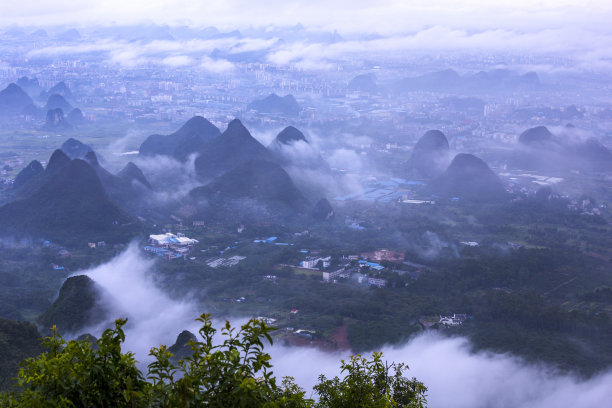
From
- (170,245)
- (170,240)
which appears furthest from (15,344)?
(170,240)

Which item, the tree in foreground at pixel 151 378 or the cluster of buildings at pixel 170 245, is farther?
the cluster of buildings at pixel 170 245

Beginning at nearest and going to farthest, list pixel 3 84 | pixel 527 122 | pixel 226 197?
1. pixel 226 197
2. pixel 527 122
3. pixel 3 84

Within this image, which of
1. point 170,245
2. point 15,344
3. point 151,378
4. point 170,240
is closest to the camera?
point 151,378

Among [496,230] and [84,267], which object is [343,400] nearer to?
[84,267]

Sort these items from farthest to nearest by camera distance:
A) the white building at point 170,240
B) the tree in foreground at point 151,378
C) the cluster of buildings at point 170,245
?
the white building at point 170,240 < the cluster of buildings at point 170,245 < the tree in foreground at point 151,378

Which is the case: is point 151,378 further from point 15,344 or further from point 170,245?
point 170,245

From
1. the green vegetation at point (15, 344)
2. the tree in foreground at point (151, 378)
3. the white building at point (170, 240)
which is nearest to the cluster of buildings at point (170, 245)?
the white building at point (170, 240)

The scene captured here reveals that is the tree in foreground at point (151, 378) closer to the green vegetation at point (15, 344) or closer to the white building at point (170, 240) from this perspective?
the green vegetation at point (15, 344)

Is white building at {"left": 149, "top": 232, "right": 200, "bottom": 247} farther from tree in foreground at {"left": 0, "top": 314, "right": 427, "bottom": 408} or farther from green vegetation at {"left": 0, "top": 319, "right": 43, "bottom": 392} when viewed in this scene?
tree in foreground at {"left": 0, "top": 314, "right": 427, "bottom": 408}

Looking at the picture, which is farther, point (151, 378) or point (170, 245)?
point (170, 245)

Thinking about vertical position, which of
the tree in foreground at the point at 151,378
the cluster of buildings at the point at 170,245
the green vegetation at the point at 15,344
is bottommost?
the cluster of buildings at the point at 170,245

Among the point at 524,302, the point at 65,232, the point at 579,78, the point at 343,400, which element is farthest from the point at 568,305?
the point at 579,78
